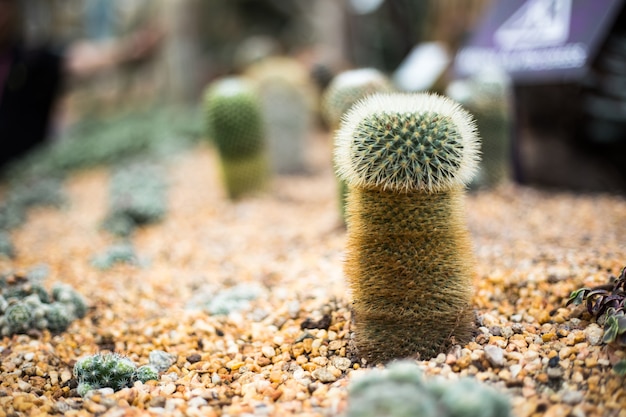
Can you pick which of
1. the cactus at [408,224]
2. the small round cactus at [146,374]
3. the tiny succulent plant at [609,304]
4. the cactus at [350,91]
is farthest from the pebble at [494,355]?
the cactus at [350,91]

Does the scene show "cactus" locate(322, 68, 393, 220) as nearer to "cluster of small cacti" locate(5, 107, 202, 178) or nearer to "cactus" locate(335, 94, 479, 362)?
Answer: "cactus" locate(335, 94, 479, 362)

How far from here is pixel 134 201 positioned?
5395 millimetres

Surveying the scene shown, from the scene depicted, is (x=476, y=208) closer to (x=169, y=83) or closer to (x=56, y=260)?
(x=56, y=260)

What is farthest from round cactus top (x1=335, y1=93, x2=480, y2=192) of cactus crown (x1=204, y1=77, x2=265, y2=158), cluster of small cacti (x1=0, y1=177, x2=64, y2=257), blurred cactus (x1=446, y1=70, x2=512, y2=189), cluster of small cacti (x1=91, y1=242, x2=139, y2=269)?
cluster of small cacti (x1=0, y1=177, x2=64, y2=257)

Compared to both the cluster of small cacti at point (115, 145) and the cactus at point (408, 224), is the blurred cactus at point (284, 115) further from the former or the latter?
the cactus at point (408, 224)

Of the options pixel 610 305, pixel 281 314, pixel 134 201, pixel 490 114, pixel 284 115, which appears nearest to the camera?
pixel 610 305

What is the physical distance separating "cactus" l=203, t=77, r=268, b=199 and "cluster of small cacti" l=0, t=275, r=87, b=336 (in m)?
2.54

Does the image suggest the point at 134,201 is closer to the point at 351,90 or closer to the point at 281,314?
the point at 351,90

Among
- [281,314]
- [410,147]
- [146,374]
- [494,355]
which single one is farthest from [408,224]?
[146,374]

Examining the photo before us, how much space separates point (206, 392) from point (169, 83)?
9.01 meters

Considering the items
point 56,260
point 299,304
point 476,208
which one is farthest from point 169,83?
point 299,304

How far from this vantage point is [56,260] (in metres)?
4.41

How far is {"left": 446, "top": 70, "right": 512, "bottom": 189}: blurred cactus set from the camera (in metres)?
4.78

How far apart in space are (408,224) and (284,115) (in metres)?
4.70
